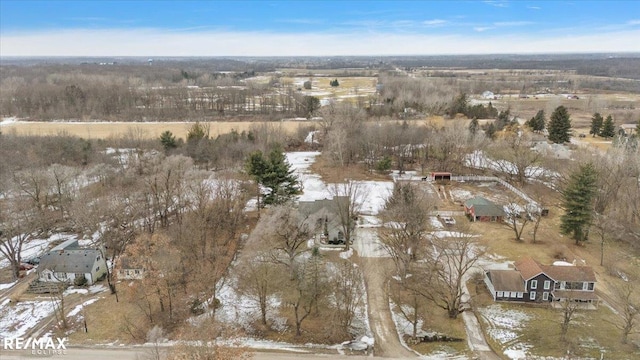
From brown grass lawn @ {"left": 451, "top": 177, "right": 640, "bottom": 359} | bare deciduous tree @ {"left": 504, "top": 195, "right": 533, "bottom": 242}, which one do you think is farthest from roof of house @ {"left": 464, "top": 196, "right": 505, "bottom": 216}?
brown grass lawn @ {"left": 451, "top": 177, "right": 640, "bottom": 359}

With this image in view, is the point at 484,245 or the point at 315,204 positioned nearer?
the point at 484,245

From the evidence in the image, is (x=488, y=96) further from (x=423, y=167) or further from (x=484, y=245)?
(x=484, y=245)

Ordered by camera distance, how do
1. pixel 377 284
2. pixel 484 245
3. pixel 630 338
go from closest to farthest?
1. pixel 630 338
2. pixel 377 284
3. pixel 484 245

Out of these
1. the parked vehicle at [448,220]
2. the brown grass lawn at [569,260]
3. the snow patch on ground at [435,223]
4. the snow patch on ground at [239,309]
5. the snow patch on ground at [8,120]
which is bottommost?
the snow patch on ground at [239,309]

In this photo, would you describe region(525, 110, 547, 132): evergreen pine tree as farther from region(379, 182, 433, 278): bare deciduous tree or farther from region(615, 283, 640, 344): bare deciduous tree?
region(615, 283, 640, 344): bare deciduous tree

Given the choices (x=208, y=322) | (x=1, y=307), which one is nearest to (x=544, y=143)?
(x=208, y=322)

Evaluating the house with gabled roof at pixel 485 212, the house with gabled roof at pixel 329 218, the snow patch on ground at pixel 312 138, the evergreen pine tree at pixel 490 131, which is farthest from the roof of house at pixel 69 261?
the evergreen pine tree at pixel 490 131

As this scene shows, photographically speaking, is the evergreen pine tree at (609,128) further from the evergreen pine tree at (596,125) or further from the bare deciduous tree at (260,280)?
the bare deciduous tree at (260,280)
